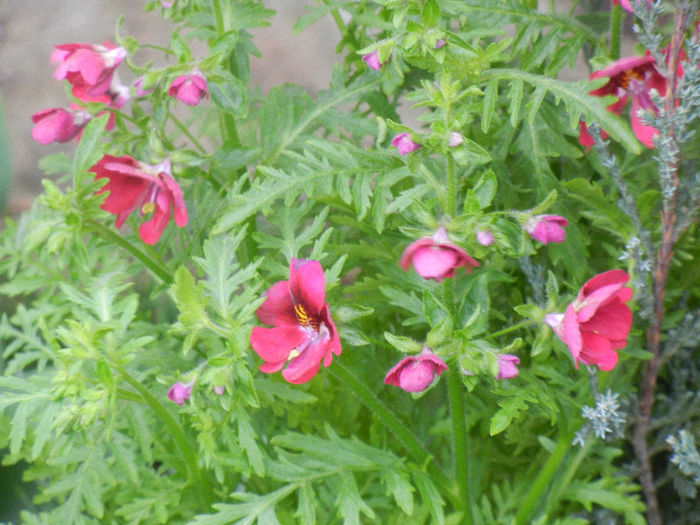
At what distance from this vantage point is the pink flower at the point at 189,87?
0.75 meters

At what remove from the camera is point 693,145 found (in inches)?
33.3

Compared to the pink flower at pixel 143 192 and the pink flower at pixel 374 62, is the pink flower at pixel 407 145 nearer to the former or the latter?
the pink flower at pixel 374 62

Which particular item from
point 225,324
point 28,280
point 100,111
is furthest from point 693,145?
point 28,280

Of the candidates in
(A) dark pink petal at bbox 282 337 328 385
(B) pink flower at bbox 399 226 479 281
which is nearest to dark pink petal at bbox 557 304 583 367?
(B) pink flower at bbox 399 226 479 281

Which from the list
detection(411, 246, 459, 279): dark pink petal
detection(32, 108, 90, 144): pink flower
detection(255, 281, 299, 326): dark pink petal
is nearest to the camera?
detection(411, 246, 459, 279): dark pink petal

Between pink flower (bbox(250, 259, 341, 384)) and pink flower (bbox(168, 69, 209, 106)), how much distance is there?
20 cm

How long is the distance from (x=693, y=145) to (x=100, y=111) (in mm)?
667

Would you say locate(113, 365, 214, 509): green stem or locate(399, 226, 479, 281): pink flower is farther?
locate(113, 365, 214, 509): green stem

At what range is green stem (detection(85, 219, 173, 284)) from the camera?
78 cm

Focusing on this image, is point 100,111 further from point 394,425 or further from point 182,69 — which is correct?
point 394,425

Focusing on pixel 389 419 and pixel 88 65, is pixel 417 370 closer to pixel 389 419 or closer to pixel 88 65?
pixel 389 419

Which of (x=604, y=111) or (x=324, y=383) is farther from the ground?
(x=604, y=111)

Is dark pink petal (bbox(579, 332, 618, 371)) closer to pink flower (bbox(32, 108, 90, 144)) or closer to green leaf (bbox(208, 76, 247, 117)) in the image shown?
green leaf (bbox(208, 76, 247, 117))

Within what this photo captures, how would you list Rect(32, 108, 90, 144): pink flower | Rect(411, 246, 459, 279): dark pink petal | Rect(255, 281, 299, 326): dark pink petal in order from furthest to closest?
Rect(32, 108, 90, 144): pink flower < Rect(255, 281, 299, 326): dark pink petal < Rect(411, 246, 459, 279): dark pink petal
